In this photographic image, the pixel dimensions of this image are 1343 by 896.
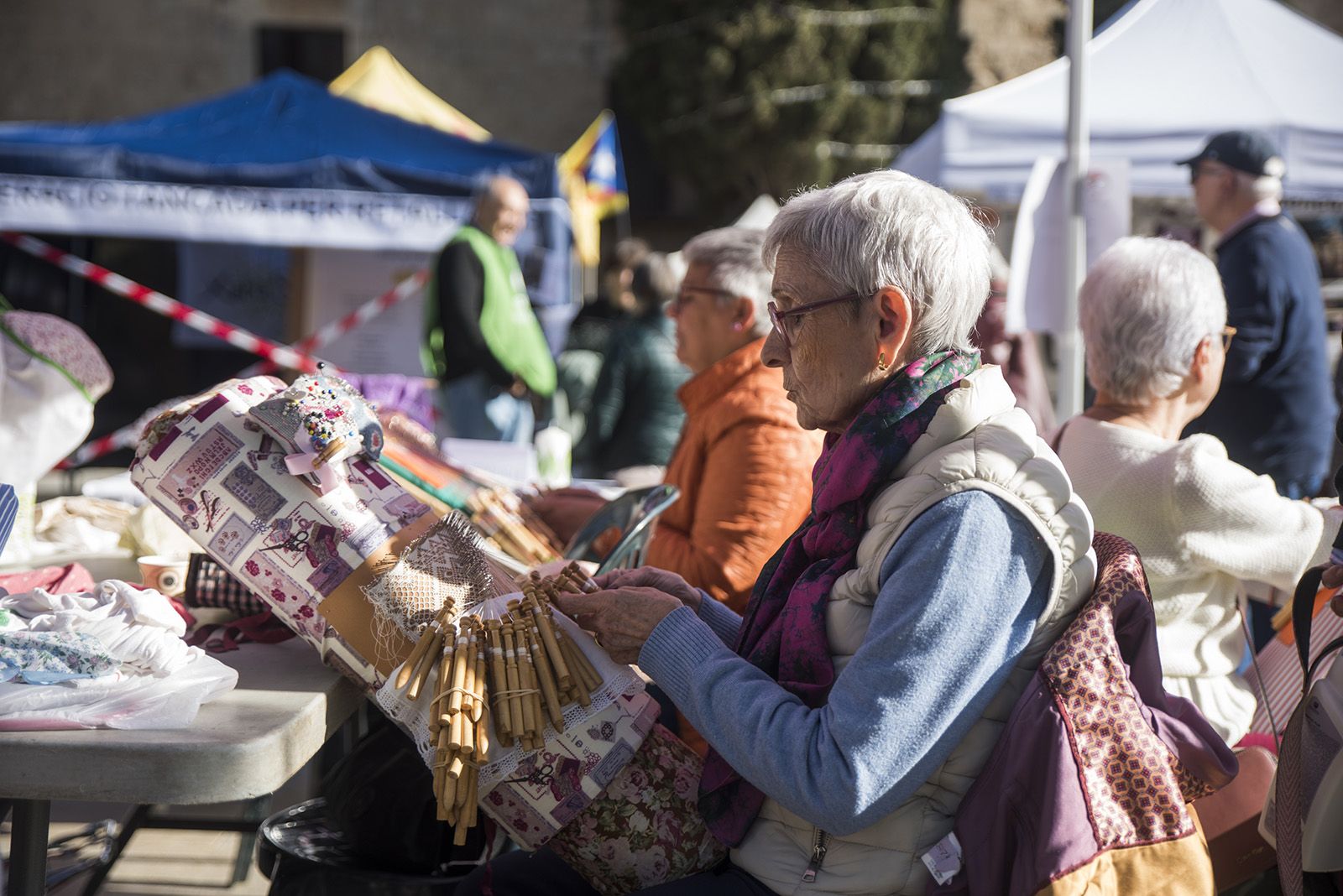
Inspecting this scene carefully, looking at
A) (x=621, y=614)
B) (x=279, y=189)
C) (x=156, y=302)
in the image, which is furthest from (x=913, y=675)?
(x=156, y=302)

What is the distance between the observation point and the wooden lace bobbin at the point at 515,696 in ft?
5.06

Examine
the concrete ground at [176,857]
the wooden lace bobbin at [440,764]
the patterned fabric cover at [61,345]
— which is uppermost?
the patterned fabric cover at [61,345]

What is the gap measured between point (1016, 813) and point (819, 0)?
13957 millimetres

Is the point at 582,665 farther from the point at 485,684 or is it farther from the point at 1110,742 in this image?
the point at 1110,742

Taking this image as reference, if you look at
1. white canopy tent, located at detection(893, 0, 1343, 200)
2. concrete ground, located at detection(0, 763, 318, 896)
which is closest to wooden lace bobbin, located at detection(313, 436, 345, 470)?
concrete ground, located at detection(0, 763, 318, 896)

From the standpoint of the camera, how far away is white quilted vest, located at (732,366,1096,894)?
1478mm

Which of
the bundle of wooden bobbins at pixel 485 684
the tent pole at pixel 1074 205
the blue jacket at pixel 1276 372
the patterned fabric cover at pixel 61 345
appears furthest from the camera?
the tent pole at pixel 1074 205

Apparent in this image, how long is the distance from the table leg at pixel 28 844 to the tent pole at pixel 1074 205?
3.38 metres

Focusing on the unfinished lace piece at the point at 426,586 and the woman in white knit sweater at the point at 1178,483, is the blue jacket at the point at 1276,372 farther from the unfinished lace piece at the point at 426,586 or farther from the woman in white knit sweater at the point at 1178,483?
the unfinished lace piece at the point at 426,586

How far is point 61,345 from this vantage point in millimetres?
2432

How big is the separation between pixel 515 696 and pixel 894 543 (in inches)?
20.4

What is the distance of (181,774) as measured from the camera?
1397 mm

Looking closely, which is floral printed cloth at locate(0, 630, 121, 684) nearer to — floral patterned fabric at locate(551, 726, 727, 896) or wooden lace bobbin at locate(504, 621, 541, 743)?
wooden lace bobbin at locate(504, 621, 541, 743)

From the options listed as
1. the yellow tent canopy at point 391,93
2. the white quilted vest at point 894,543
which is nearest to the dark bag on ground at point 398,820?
the white quilted vest at point 894,543
